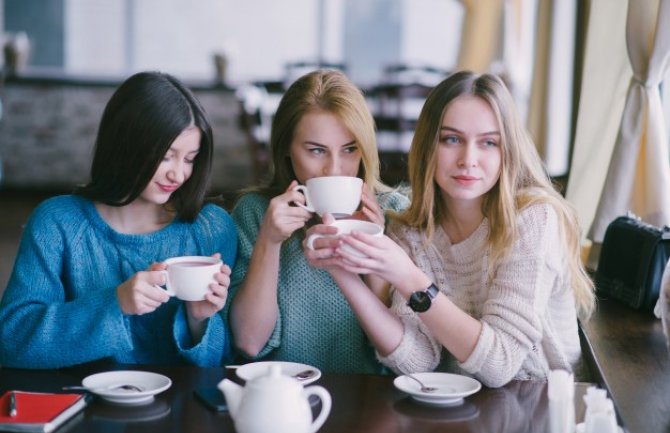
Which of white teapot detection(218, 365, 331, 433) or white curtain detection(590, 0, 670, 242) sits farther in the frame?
white curtain detection(590, 0, 670, 242)

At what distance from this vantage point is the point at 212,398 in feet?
4.60

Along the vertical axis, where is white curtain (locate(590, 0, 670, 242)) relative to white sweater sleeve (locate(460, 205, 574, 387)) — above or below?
above

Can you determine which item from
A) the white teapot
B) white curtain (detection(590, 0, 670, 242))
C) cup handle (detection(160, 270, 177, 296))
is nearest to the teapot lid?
the white teapot

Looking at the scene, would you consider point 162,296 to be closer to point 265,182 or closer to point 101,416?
point 101,416

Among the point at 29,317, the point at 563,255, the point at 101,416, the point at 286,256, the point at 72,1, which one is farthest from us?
the point at 72,1

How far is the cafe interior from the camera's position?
4.79ft

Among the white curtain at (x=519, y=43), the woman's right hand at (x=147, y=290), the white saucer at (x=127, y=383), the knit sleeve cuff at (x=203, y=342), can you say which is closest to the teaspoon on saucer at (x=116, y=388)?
the white saucer at (x=127, y=383)

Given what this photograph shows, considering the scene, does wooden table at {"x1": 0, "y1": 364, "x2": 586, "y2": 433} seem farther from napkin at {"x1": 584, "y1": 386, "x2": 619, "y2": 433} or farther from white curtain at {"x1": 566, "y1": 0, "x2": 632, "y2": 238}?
white curtain at {"x1": 566, "y1": 0, "x2": 632, "y2": 238}

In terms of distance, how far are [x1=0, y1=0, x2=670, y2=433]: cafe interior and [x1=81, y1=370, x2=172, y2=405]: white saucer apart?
2 centimetres

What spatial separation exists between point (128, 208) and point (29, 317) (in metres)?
0.32

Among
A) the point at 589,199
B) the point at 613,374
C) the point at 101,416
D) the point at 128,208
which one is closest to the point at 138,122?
the point at 128,208

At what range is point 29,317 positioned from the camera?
1672 mm

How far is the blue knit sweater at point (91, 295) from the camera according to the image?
1634 millimetres

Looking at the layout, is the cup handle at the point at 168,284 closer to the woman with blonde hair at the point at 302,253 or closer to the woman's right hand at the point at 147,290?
the woman's right hand at the point at 147,290
